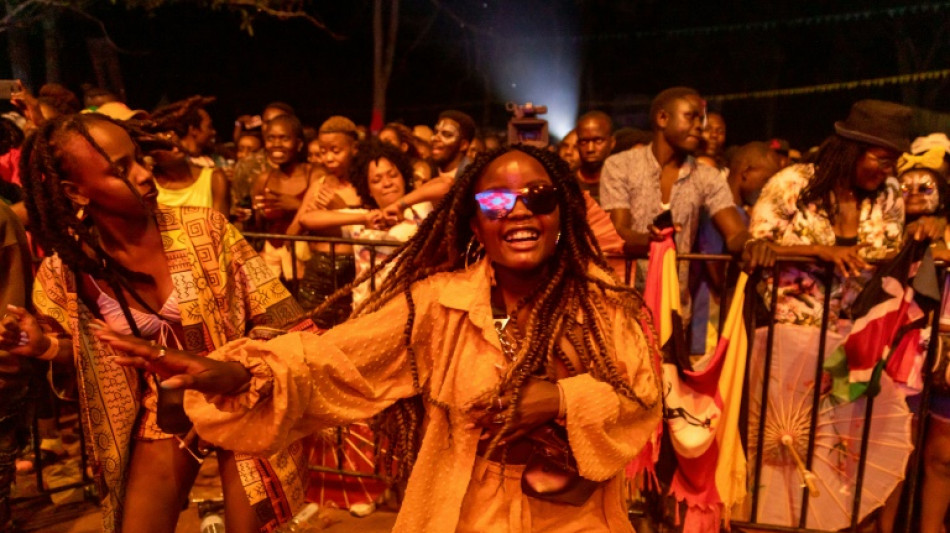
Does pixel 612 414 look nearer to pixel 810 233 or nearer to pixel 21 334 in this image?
pixel 21 334

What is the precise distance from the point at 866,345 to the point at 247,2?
919 centimetres

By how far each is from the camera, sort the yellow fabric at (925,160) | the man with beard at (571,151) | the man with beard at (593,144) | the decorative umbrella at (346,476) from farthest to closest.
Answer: the man with beard at (571,151) < the man with beard at (593,144) < the yellow fabric at (925,160) < the decorative umbrella at (346,476)

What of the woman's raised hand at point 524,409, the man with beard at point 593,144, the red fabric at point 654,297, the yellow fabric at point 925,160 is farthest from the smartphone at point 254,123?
the woman's raised hand at point 524,409

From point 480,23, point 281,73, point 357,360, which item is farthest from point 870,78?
point 357,360

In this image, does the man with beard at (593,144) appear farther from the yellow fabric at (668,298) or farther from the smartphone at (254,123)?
the smartphone at (254,123)

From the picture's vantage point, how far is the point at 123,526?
2787 mm

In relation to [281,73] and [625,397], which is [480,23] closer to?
[281,73]

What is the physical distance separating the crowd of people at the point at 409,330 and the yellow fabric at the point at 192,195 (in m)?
2.07

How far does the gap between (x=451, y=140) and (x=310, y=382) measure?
5388 millimetres

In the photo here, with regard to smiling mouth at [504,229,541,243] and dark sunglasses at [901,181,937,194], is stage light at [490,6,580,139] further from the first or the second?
smiling mouth at [504,229,541,243]

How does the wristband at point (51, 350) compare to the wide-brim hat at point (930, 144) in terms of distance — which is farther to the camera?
the wide-brim hat at point (930, 144)

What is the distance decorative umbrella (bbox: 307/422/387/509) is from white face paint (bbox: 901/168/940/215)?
4112mm

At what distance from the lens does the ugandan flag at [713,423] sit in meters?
3.67

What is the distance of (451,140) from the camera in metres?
7.20
